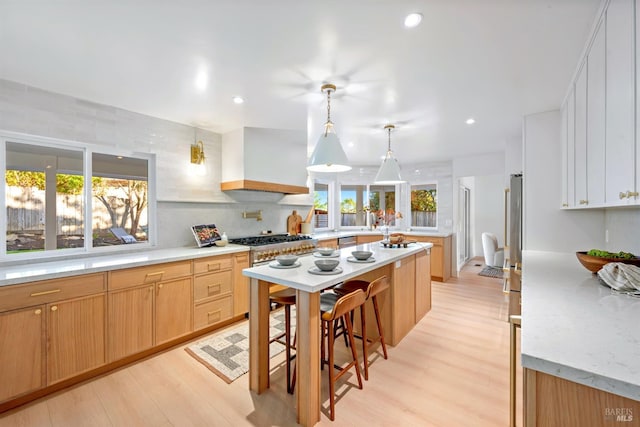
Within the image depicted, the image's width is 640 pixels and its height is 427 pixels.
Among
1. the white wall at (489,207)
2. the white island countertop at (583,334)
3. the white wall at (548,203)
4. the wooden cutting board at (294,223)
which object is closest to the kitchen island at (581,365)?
the white island countertop at (583,334)

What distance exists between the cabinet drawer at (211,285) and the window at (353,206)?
362cm

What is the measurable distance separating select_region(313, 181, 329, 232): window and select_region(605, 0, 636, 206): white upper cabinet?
474 centimetres

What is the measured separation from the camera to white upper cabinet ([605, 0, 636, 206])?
1.17m

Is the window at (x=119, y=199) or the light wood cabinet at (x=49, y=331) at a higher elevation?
the window at (x=119, y=199)

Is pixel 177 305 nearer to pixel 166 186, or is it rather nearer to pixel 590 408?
pixel 166 186

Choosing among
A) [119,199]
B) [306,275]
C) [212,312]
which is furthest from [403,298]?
[119,199]

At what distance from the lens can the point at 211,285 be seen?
9.71ft

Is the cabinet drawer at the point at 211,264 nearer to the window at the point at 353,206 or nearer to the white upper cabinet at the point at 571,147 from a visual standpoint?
the white upper cabinet at the point at 571,147

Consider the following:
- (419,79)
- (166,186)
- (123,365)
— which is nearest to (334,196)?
(166,186)

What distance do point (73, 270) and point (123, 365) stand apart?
3.08 ft

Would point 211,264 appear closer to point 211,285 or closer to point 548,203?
point 211,285

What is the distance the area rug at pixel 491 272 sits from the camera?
5488mm

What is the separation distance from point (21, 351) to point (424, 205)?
6080 millimetres

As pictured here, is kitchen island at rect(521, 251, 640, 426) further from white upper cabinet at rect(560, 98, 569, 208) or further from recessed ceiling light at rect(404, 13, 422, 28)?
white upper cabinet at rect(560, 98, 569, 208)
